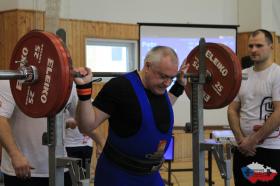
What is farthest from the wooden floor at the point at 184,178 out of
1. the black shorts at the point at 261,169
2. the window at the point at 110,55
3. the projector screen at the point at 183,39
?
the black shorts at the point at 261,169

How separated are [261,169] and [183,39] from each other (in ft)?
19.2

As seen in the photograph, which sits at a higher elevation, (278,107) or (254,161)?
(278,107)

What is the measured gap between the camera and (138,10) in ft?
28.6

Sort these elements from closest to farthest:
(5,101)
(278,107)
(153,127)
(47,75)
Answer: (47,75), (153,127), (5,101), (278,107)

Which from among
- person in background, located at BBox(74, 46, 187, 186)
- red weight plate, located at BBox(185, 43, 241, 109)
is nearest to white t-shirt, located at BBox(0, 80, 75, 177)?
person in background, located at BBox(74, 46, 187, 186)

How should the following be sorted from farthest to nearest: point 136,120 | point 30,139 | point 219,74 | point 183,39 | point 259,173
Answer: point 183,39 < point 259,173 < point 219,74 < point 30,139 < point 136,120

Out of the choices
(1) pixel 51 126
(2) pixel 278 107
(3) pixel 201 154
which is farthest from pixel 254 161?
(1) pixel 51 126

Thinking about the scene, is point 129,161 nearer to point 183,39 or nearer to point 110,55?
point 110,55

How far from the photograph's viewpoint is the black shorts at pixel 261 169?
348 cm

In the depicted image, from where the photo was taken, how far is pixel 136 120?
251 centimetres

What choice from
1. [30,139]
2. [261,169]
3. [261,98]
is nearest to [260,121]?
[261,98]

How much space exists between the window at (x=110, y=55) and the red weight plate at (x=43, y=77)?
5915mm

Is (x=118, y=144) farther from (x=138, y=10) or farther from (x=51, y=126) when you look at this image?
(x=138, y=10)

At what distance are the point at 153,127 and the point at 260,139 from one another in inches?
47.9
